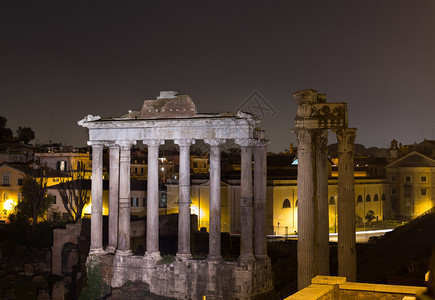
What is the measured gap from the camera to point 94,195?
1163 inches

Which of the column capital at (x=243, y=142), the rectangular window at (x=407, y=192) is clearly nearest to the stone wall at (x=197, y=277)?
the column capital at (x=243, y=142)

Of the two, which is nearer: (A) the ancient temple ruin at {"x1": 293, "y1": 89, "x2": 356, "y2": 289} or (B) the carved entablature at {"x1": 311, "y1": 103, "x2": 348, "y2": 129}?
(A) the ancient temple ruin at {"x1": 293, "y1": 89, "x2": 356, "y2": 289}

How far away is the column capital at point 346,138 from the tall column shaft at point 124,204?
12.5 m

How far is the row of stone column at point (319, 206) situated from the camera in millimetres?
17969

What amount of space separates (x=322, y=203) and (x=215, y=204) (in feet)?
26.7

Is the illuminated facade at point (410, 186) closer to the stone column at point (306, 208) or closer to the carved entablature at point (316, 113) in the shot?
the carved entablature at point (316, 113)

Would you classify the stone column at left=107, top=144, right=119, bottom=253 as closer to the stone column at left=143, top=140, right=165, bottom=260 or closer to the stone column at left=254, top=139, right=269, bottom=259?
the stone column at left=143, top=140, right=165, bottom=260

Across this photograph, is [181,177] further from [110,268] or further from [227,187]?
[227,187]

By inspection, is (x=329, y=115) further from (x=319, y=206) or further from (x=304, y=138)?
(x=319, y=206)

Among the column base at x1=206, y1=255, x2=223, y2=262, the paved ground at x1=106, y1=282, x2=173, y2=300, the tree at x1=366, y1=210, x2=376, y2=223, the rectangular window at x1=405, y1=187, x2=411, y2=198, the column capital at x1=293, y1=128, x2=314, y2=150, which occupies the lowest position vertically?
the paved ground at x1=106, y1=282, x2=173, y2=300

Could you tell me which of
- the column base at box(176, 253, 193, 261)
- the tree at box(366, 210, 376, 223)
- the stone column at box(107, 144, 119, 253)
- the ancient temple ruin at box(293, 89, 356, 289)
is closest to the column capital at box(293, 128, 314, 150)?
the ancient temple ruin at box(293, 89, 356, 289)

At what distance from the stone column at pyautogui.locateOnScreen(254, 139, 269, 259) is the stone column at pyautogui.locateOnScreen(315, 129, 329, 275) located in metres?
7.58

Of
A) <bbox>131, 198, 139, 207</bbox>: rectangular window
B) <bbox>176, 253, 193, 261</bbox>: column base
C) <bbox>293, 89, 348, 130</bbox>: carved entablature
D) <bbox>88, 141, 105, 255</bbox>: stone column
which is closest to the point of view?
<bbox>293, 89, 348, 130</bbox>: carved entablature

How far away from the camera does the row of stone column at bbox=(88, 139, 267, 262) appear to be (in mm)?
27125
